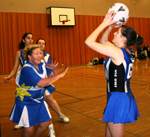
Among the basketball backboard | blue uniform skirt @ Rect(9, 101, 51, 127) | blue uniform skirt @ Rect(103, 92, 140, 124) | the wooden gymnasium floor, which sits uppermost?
the basketball backboard

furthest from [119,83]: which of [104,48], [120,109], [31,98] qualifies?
[31,98]

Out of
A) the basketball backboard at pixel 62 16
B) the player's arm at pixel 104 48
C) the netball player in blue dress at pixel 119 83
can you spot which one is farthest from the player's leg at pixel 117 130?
the basketball backboard at pixel 62 16

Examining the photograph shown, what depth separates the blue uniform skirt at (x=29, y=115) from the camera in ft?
7.02

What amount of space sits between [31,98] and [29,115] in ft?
0.60

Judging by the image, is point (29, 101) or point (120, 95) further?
point (29, 101)

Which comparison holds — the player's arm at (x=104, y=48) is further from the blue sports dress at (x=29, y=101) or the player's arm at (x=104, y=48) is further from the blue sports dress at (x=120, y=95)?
the blue sports dress at (x=29, y=101)

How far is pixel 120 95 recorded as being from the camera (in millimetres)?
1751

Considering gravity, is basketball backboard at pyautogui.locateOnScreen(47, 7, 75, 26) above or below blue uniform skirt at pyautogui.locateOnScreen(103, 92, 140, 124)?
above

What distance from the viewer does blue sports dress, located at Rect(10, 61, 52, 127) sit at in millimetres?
2133

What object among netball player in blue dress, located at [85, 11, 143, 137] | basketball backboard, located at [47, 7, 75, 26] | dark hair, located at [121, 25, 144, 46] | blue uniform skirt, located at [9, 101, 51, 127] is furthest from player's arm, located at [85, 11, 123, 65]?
basketball backboard, located at [47, 7, 75, 26]

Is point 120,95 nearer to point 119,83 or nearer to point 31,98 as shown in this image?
point 119,83

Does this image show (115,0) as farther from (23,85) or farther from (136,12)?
(23,85)

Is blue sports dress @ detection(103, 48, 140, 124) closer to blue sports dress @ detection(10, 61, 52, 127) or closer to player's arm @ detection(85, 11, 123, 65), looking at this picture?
player's arm @ detection(85, 11, 123, 65)

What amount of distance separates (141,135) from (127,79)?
42.8 inches
